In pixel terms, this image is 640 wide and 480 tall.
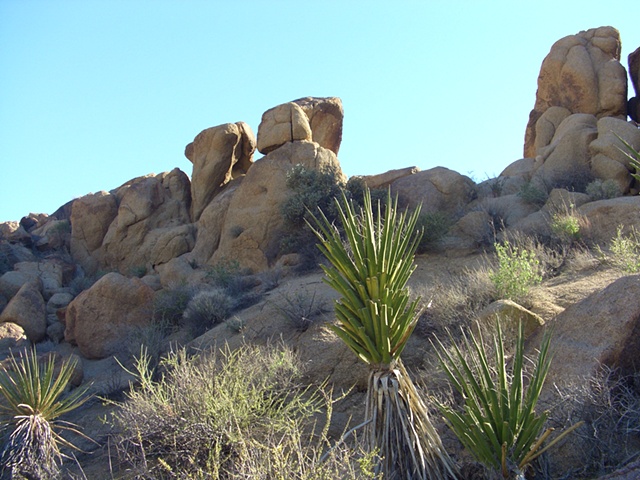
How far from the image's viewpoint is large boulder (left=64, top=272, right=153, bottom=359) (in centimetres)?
1395

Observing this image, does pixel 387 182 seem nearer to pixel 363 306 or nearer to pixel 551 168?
pixel 551 168

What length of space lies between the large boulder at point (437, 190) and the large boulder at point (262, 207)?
2.41m

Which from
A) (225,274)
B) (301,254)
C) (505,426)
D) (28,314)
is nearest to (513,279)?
(505,426)

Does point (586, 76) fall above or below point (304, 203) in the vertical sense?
above

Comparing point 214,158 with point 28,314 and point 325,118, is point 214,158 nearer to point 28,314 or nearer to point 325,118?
point 325,118

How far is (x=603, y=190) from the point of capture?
48.3 ft

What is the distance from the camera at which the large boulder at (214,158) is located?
69.3 ft

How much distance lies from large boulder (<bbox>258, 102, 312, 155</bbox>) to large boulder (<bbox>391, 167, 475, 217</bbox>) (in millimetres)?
3675

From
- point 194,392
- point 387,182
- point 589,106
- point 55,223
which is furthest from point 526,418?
point 55,223

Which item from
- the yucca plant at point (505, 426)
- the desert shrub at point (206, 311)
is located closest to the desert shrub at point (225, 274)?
the desert shrub at point (206, 311)

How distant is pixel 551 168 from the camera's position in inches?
682

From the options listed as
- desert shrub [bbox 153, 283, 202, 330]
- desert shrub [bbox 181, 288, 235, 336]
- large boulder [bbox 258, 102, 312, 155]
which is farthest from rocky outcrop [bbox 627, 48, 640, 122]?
desert shrub [bbox 153, 283, 202, 330]

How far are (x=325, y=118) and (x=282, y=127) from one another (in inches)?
96.8

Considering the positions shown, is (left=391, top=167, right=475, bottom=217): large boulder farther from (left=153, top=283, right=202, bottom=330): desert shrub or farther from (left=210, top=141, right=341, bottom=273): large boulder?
(left=153, top=283, right=202, bottom=330): desert shrub
